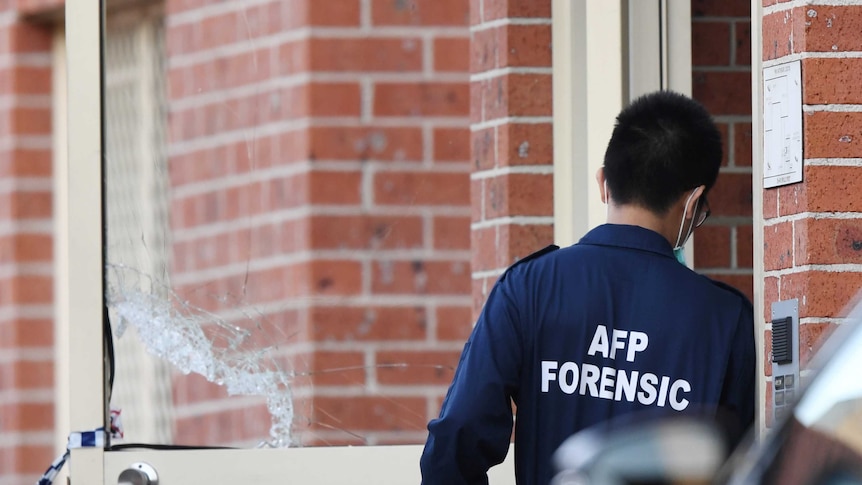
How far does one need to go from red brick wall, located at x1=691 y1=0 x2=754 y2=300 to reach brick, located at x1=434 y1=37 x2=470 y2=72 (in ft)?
1.64

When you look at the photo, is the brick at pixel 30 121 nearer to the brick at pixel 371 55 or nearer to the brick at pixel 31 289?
the brick at pixel 31 289

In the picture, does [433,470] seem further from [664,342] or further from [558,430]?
[664,342]

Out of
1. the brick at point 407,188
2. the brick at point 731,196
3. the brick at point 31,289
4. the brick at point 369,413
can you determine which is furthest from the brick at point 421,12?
the brick at point 31,289

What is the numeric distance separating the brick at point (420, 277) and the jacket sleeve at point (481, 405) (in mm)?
1133

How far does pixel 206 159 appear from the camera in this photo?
15.1 feet

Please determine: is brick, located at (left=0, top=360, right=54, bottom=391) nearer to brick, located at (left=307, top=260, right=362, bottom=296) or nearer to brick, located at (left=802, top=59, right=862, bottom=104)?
brick, located at (left=307, top=260, right=362, bottom=296)

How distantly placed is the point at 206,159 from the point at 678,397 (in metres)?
1.60

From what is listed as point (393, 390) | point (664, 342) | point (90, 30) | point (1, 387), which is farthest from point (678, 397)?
point (1, 387)

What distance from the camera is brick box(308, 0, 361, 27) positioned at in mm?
4566

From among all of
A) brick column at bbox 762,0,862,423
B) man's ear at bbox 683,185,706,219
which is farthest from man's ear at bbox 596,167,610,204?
brick column at bbox 762,0,862,423

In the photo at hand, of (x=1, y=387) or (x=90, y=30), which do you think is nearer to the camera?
(x=90, y=30)

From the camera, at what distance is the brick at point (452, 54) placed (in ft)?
14.9

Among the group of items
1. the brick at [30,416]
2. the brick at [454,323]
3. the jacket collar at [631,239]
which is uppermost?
the jacket collar at [631,239]

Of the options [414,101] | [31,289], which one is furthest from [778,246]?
[31,289]
